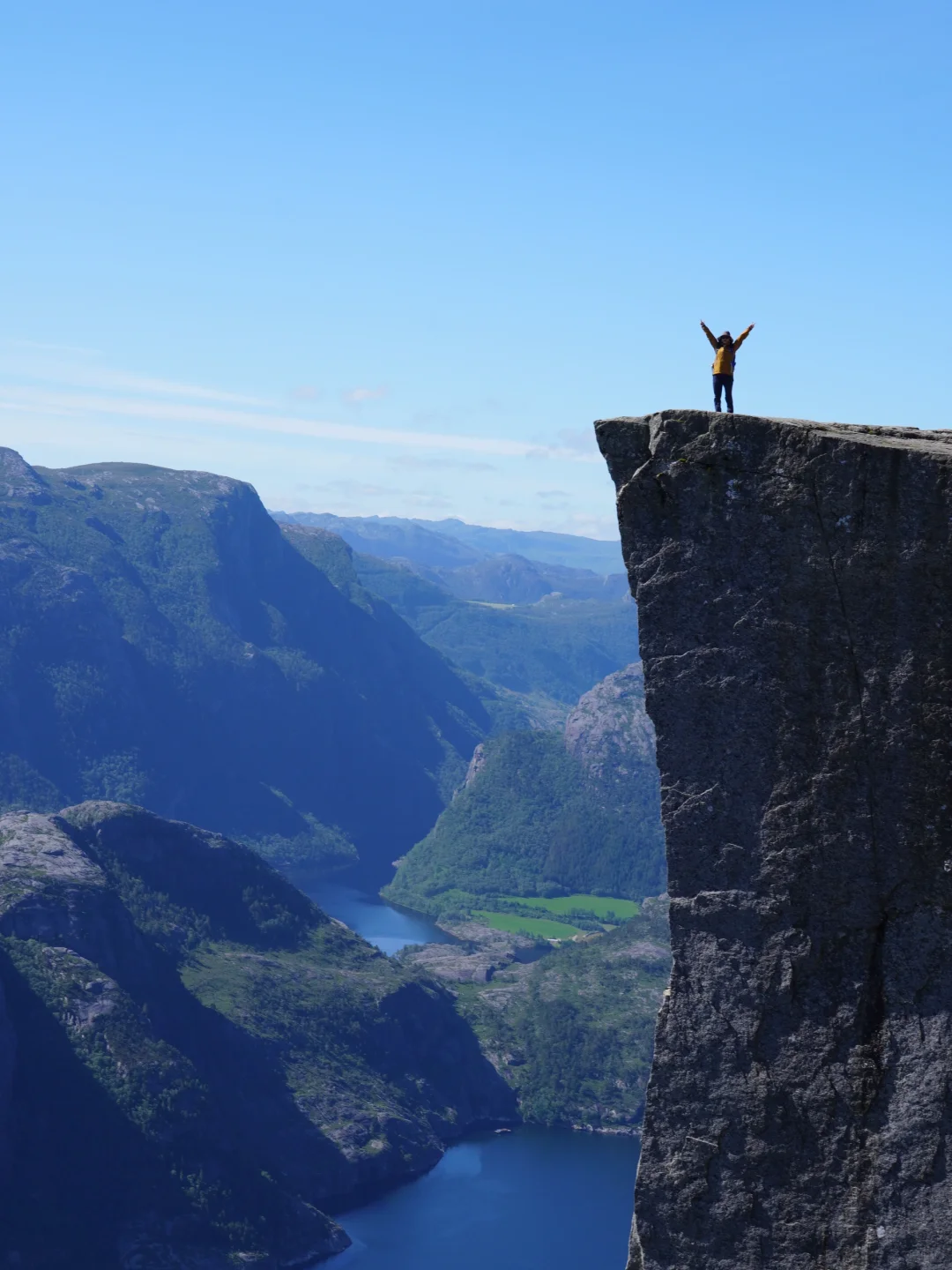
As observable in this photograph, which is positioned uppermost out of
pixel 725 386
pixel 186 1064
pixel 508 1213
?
pixel 725 386

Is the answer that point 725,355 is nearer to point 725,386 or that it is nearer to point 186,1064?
point 725,386

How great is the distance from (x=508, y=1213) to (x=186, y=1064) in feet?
114

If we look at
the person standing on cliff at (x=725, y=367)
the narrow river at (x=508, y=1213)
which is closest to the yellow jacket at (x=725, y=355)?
the person standing on cliff at (x=725, y=367)

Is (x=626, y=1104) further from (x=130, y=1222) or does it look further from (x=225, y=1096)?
(x=130, y=1222)

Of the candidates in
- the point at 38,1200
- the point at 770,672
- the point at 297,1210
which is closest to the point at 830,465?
the point at 770,672

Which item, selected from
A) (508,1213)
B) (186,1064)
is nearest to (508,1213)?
(508,1213)

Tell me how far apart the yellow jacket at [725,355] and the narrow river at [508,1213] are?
12509 centimetres

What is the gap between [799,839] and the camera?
45.6 feet

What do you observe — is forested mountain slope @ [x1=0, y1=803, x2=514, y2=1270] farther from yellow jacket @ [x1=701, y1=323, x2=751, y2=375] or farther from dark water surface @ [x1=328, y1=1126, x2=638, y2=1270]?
yellow jacket @ [x1=701, y1=323, x2=751, y2=375]

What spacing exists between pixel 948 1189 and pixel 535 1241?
133310mm

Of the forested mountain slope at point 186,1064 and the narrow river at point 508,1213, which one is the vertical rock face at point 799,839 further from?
the narrow river at point 508,1213

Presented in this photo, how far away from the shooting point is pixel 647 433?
14547mm

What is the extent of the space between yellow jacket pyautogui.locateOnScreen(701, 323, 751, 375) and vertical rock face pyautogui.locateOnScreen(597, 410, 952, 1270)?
2.80 m

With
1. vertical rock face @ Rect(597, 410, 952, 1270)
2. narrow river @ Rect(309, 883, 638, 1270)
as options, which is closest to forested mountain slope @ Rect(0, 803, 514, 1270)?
narrow river @ Rect(309, 883, 638, 1270)
